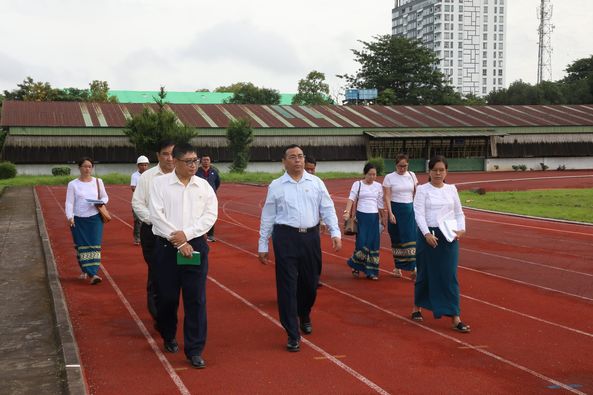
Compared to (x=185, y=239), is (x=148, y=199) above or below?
above

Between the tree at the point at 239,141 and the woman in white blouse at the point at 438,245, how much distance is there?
40169mm

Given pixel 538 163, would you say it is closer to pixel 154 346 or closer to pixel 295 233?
pixel 295 233

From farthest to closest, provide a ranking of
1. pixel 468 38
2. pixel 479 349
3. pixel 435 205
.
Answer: pixel 468 38 < pixel 435 205 < pixel 479 349

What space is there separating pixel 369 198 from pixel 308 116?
147 ft

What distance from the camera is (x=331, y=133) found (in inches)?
2040

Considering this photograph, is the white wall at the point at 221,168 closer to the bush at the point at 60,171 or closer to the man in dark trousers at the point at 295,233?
the bush at the point at 60,171

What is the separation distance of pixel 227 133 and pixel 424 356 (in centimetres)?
4265

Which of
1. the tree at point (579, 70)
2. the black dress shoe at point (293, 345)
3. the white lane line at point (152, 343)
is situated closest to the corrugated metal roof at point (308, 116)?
the tree at point (579, 70)

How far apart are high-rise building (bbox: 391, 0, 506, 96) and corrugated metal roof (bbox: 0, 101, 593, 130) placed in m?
120

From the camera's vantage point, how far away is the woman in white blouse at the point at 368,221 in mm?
10405

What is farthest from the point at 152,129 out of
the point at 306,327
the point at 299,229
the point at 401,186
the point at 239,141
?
the point at 299,229

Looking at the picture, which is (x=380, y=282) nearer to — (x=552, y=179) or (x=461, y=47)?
(x=552, y=179)

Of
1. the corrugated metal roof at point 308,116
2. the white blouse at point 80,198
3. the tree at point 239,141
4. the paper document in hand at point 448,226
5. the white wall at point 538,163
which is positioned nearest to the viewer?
the paper document in hand at point 448,226

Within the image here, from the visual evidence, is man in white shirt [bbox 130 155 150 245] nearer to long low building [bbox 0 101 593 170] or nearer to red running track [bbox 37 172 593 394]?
red running track [bbox 37 172 593 394]
